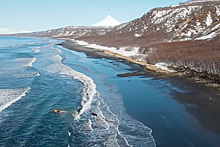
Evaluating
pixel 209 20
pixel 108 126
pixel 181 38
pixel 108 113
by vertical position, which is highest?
pixel 209 20

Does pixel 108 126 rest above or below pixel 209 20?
below

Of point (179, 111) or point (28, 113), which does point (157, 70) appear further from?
point (28, 113)

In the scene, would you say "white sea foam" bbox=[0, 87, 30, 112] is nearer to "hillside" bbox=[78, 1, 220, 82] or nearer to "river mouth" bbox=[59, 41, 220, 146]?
"river mouth" bbox=[59, 41, 220, 146]

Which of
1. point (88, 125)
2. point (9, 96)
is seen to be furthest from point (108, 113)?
point (9, 96)

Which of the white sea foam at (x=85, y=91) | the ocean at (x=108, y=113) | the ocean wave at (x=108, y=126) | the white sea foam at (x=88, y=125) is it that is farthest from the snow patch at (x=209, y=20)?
the white sea foam at (x=88, y=125)

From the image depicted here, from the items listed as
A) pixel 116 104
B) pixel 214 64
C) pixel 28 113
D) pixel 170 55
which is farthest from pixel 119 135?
pixel 170 55

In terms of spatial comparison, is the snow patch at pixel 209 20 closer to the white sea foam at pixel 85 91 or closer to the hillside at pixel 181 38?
the hillside at pixel 181 38

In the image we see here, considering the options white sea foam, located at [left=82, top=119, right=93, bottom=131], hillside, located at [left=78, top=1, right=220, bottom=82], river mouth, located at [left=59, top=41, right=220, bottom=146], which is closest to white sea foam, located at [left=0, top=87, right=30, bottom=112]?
white sea foam, located at [left=82, top=119, right=93, bottom=131]

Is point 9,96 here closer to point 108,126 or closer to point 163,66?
point 108,126
